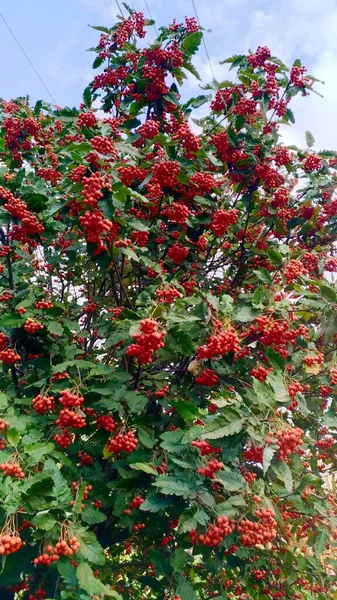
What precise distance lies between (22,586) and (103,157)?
3638mm

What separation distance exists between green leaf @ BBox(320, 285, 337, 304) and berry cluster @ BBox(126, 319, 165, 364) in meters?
1.26

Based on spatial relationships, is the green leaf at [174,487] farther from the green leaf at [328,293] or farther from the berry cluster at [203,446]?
the green leaf at [328,293]

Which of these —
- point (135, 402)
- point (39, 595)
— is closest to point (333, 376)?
point (135, 402)

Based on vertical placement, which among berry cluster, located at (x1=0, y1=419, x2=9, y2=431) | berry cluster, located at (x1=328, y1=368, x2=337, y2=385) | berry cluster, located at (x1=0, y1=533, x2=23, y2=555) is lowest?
berry cluster, located at (x1=0, y1=533, x2=23, y2=555)

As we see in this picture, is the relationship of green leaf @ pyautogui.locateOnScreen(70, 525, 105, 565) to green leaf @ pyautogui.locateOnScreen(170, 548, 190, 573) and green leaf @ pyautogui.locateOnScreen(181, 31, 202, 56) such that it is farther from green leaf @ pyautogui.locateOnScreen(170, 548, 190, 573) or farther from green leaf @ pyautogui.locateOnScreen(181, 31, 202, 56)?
green leaf @ pyautogui.locateOnScreen(181, 31, 202, 56)

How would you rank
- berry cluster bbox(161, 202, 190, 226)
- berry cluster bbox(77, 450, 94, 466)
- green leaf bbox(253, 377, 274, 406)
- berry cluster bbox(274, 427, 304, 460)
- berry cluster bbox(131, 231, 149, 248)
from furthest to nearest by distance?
berry cluster bbox(161, 202, 190, 226) → berry cluster bbox(131, 231, 149, 248) → berry cluster bbox(77, 450, 94, 466) → green leaf bbox(253, 377, 274, 406) → berry cluster bbox(274, 427, 304, 460)

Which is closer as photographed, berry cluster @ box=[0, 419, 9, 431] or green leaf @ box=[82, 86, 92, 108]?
berry cluster @ box=[0, 419, 9, 431]

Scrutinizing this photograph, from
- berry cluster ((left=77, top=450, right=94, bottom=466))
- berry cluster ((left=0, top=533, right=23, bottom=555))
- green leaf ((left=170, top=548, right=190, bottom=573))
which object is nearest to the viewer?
berry cluster ((left=0, top=533, right=23, bottom=555))

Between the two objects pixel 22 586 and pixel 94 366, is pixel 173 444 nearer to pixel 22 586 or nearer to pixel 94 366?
pixel 94 366

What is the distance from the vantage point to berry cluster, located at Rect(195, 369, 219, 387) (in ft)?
11.4

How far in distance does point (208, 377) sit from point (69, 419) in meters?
1.07

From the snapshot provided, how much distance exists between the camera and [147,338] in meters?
3.04

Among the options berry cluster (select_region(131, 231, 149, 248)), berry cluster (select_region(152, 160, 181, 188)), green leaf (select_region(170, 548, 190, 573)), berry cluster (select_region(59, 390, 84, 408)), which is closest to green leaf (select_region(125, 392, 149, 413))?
berry cluster (select_region(59, 390, 84, 408))

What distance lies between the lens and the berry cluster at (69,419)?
3254mm
